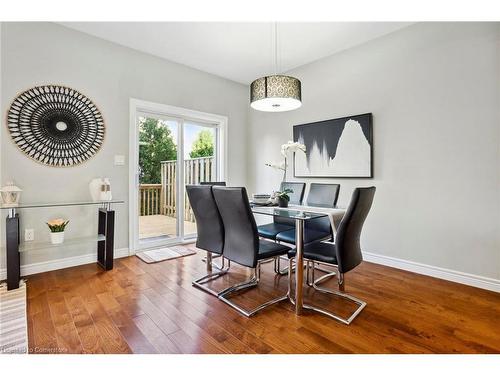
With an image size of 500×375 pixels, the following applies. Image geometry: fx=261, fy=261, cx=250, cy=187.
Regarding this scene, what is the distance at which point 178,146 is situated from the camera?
3.98m

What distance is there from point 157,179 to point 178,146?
60cm

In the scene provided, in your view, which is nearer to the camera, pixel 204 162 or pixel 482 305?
pixel 482 305

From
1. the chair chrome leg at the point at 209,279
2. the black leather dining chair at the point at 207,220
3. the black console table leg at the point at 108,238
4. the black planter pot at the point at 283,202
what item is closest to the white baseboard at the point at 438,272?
the black planter pot at the point at 283,202

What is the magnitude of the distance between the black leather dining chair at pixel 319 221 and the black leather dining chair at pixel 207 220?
0.66m

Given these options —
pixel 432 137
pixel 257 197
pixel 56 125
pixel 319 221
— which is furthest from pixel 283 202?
pixel 56 125

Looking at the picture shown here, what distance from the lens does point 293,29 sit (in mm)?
2943

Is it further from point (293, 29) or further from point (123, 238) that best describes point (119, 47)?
point (123, 238)

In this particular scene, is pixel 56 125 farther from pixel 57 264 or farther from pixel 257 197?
pixel 257 197

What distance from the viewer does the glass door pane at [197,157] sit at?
4.12 m

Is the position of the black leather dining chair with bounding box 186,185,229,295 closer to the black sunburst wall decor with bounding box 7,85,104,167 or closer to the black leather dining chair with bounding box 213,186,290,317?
the black leather dining chair with bounding box 213,186,290,317

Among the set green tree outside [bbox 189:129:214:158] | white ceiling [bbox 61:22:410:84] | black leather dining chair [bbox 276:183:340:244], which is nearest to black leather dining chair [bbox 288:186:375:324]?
black leather dining chair [bbox 276:183:340:244]

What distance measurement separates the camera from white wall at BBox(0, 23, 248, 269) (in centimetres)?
262
